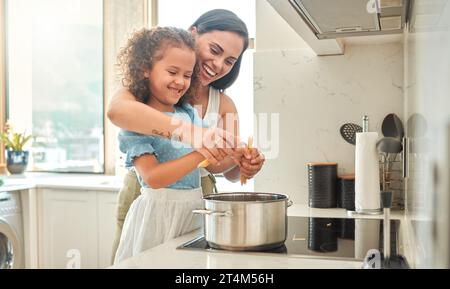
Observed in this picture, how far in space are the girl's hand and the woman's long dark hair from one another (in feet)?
1.59

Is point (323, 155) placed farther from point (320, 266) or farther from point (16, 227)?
point (16, 227)

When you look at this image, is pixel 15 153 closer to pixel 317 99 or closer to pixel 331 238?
pixel 317 99

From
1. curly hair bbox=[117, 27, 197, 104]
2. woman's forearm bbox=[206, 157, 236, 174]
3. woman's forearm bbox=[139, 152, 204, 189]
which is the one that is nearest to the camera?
woman's forearm bbox=[139, 152, 204, 189]

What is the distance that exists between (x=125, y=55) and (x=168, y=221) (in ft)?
2.89

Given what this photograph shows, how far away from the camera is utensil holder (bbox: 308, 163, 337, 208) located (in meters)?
1.09

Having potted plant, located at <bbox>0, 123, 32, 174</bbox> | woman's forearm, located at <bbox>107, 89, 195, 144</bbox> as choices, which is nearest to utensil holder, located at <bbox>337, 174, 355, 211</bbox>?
woman's forearm, located at <bbox>107, 89, 195, 144</bbox>

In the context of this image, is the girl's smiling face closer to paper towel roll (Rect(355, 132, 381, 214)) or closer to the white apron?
the white apron

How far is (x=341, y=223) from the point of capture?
0.88m

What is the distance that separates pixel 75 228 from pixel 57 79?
2.49ft

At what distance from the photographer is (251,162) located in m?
1.11

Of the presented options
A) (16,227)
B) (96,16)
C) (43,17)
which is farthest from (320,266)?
(43,17)

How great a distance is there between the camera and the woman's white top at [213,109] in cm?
148

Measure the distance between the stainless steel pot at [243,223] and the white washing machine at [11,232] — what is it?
47.6 inches

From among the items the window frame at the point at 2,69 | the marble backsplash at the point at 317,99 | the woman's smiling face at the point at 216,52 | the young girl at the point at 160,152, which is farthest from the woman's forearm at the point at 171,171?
the window frame at the point at 2,69
